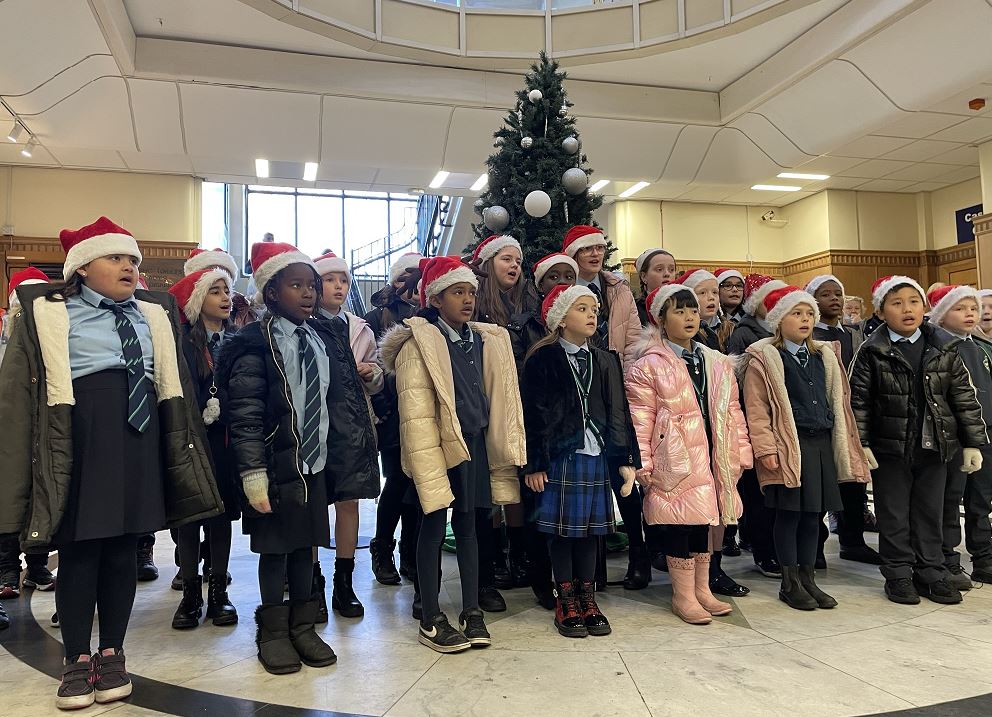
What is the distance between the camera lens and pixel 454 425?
2961 millimetres

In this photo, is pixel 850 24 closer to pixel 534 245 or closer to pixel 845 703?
pixel 534 245

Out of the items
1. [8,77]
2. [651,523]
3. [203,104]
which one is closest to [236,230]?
[203,104]

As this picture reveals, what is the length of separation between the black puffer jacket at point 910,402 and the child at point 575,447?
1324mm

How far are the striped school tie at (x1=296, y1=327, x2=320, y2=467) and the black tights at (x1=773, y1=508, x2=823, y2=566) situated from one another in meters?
2.20

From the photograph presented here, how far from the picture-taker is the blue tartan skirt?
309 centimetres

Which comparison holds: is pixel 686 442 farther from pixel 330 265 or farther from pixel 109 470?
pixel 109 470

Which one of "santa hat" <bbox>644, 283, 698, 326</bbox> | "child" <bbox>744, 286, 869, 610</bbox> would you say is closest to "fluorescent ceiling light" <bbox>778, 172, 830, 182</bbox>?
"child" <bbox>744, 286, 869, 610</bbox>

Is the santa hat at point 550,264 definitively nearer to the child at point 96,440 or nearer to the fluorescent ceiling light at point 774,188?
the child at point 96,440

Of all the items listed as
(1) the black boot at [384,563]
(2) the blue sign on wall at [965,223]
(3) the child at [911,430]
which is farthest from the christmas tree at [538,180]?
(2) the blue sign on wall at [965,223]

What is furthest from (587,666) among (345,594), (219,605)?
(219,605)

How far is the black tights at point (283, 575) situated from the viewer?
9.15ft

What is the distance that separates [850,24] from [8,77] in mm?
7913

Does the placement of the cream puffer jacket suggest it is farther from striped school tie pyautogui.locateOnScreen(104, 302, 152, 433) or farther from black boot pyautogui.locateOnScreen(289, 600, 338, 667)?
striped school tie pyautogui.locateOnScreen(104, 302, 152, 433)

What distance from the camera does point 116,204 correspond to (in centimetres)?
950
